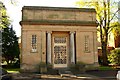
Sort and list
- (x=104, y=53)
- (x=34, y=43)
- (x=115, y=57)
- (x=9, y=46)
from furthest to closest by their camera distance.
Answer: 1. (x=9, y=46)
2. (x=104, y=53)
3. (x=115, y=57)
4. (x=34, y=43)

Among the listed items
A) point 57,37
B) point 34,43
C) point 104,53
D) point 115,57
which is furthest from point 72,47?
point 115,57

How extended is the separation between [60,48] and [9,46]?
1142 centimetres

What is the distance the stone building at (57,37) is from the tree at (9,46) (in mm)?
10213

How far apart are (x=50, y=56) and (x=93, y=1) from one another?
41.8 ft

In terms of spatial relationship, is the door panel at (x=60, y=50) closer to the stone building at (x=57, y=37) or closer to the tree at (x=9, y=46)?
the stone building at (x=57, y=37)

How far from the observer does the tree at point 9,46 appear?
3678 cm

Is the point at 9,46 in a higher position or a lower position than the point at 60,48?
higher

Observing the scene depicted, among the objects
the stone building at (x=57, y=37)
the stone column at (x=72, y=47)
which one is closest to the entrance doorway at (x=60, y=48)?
the stone building at (x=57, y=37)

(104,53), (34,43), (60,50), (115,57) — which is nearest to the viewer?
(34,43)

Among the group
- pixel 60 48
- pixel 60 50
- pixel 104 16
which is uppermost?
pixel 104 16

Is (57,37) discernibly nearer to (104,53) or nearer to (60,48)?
(60,48)

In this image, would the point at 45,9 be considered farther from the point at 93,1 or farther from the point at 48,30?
the point at 93,1

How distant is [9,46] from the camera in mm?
37156

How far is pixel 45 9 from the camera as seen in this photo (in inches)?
1113
